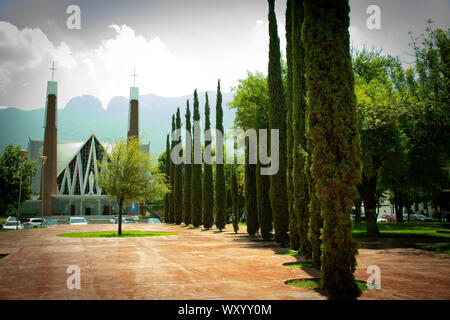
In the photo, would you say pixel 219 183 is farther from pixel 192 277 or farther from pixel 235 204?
pixel 192 277

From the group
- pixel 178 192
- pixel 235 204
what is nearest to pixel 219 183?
pixel 235 204

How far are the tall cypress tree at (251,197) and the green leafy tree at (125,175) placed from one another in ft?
25.1

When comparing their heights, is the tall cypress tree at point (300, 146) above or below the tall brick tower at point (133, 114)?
below

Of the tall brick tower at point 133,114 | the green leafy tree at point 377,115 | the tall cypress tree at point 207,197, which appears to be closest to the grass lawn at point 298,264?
the green leafy tree at point 377,115

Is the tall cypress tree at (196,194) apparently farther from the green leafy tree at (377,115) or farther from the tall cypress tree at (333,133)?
the tall cypress tree at (333,133)

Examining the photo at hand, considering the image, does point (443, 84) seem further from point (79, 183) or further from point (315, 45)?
point (79, 183)

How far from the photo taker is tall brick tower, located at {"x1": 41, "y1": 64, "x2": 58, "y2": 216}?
5497cm

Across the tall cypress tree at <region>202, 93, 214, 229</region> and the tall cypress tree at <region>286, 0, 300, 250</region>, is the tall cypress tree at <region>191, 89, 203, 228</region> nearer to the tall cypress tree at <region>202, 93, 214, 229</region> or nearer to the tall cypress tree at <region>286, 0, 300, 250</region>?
the tall cypress tree at <region>202, 93, 214, 229</region>

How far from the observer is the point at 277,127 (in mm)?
15406

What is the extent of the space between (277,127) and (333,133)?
30.0 ft

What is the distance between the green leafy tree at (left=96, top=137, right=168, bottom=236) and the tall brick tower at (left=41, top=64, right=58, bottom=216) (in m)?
38.9

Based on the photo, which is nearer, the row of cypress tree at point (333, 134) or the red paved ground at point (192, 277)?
the red paved ground at point (192, 277)

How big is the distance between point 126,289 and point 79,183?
6291cm

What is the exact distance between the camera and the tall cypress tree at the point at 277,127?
14.7 metres
